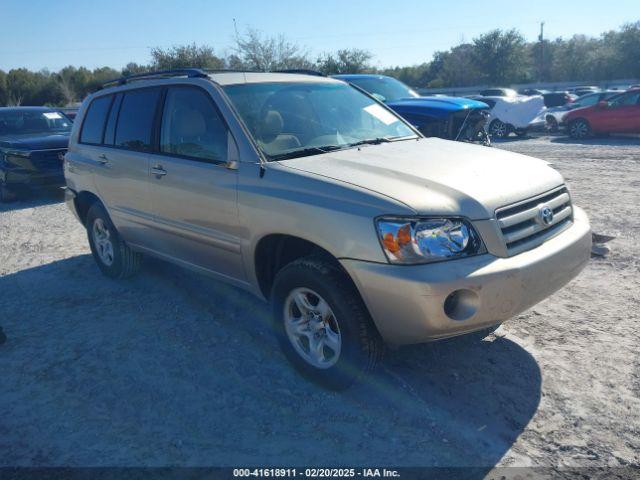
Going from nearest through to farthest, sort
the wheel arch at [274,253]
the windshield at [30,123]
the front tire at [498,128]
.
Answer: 1. the wheel arch at [274,253]
2. the windshield at [30,123]
3. the front tire at [498,128]

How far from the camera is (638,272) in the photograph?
5.05m

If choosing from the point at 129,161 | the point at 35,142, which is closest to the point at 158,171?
the point at 129,161

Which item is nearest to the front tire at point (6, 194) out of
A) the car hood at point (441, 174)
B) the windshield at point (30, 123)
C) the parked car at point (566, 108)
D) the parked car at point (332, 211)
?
the windshield at point (30, 123)

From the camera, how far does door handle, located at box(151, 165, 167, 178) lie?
4.31 metres

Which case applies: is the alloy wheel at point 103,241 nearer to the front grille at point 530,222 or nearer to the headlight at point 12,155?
the front grille at point 530,222

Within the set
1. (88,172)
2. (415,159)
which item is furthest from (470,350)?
(88,172)

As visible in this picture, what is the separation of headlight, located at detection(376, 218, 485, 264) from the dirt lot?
93 cm

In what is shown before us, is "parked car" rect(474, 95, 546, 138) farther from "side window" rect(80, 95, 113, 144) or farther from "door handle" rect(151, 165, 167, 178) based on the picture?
"door handle" rect(151, 165, 167, 178)

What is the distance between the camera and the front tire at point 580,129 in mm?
17500

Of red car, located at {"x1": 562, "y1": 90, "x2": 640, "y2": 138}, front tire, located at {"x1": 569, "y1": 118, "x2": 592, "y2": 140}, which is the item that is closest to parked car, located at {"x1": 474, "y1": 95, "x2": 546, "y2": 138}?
red car, located at {"x1": 562, "y1": 90, "x2": 640, "y2": 138}

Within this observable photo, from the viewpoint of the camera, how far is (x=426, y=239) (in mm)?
2930

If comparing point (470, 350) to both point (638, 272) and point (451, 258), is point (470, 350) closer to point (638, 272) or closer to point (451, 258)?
point (451, 258)

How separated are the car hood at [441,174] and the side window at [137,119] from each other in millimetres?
1633

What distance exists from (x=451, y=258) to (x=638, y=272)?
10.0ft
